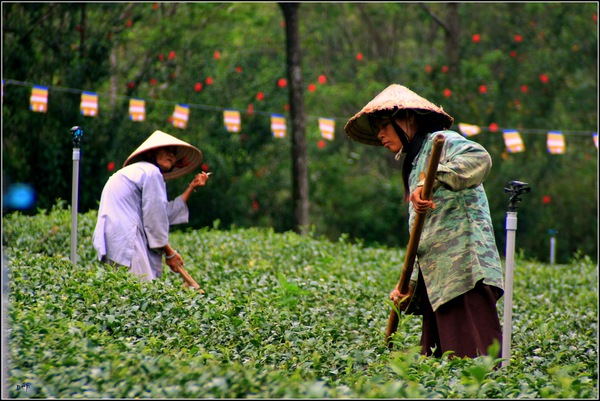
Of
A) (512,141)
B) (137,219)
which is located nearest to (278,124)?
(512,141)

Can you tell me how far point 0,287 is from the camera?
3408 millimetres

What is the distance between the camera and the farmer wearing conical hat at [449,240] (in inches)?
197

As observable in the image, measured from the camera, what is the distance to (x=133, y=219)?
6.88 meters

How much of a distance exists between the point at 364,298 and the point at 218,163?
9.71 meters

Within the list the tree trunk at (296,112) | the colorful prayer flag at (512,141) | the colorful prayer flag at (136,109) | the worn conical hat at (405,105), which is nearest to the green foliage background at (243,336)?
the worn conical hat at (405,105)

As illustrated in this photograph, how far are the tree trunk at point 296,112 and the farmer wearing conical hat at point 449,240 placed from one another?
8.89 metres

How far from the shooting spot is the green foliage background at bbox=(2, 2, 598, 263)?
15.7 meters

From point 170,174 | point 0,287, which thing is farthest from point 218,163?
point 0,287

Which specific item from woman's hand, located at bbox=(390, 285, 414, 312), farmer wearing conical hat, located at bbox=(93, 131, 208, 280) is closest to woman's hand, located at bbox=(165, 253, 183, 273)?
farmer wearing conical hat, located at bbox=(93, 131, 208, 280)

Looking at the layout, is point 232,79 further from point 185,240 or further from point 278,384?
point 278,384

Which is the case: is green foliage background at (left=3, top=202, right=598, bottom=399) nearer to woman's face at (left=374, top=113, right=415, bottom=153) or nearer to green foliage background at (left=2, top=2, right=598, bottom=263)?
woman's face at (left=374, top=113, right=415, bottom=153)

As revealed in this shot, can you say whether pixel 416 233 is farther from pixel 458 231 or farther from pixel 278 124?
pixel 278 124

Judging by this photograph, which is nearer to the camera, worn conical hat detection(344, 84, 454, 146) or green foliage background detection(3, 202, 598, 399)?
green foliage background detection(3, 202, 598, 399)

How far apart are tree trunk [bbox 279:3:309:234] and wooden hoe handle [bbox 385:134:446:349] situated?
8.84m
